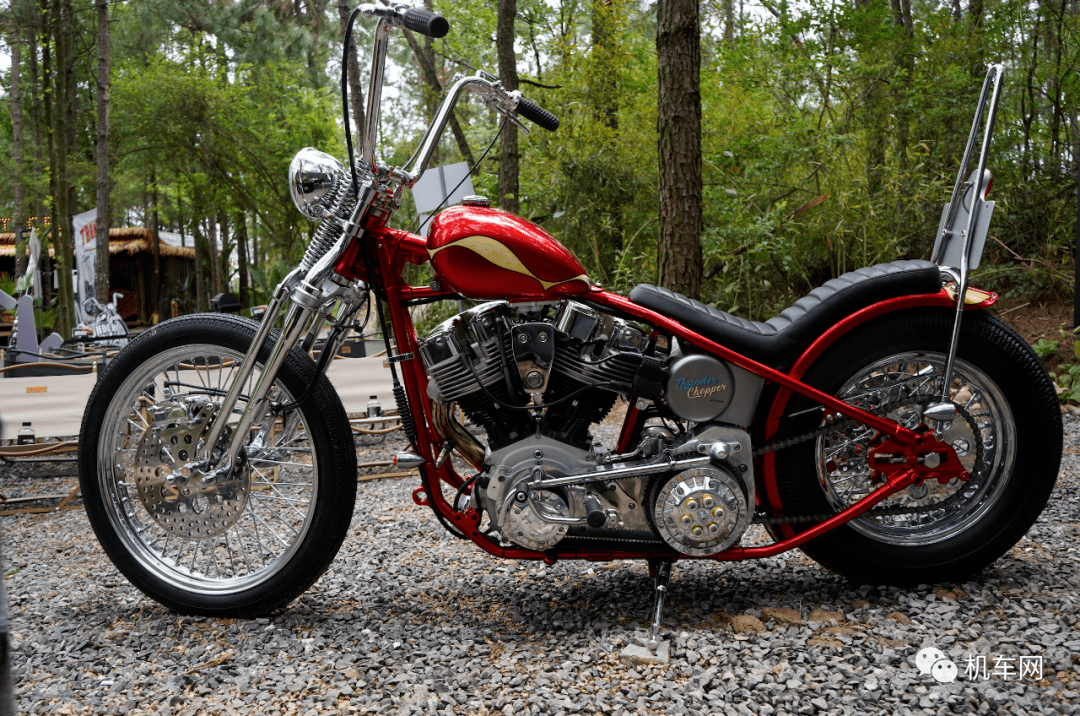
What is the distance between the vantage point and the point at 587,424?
2.31m

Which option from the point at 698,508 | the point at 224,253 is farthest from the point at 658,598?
the point at 224,253

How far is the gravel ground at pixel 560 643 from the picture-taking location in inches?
73.6

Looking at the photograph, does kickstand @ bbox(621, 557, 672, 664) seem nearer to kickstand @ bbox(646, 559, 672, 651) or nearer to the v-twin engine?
kickstand @ bbox(646, 559, 672, 651)

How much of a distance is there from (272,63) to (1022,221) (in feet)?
60.3

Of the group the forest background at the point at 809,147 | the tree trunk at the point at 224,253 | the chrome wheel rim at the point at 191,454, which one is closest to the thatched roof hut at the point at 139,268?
the tree trunk at the point at 224,253

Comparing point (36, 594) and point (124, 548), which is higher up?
point (124, 548)

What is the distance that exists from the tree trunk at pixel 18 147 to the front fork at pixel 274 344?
15.9 metres

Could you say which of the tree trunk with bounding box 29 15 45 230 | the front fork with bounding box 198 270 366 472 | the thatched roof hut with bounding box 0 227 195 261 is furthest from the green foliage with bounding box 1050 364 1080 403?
the thatched roof hut with bounding box 0 227 195 261

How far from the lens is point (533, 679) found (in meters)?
1.98

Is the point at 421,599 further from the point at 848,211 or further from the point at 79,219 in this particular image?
the point at 79,219

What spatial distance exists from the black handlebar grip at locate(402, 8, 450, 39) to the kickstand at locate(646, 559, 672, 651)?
1583mm

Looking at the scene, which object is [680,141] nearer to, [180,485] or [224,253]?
[180,485]

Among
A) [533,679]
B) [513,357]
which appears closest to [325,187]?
[513,357]

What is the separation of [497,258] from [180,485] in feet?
4.02
